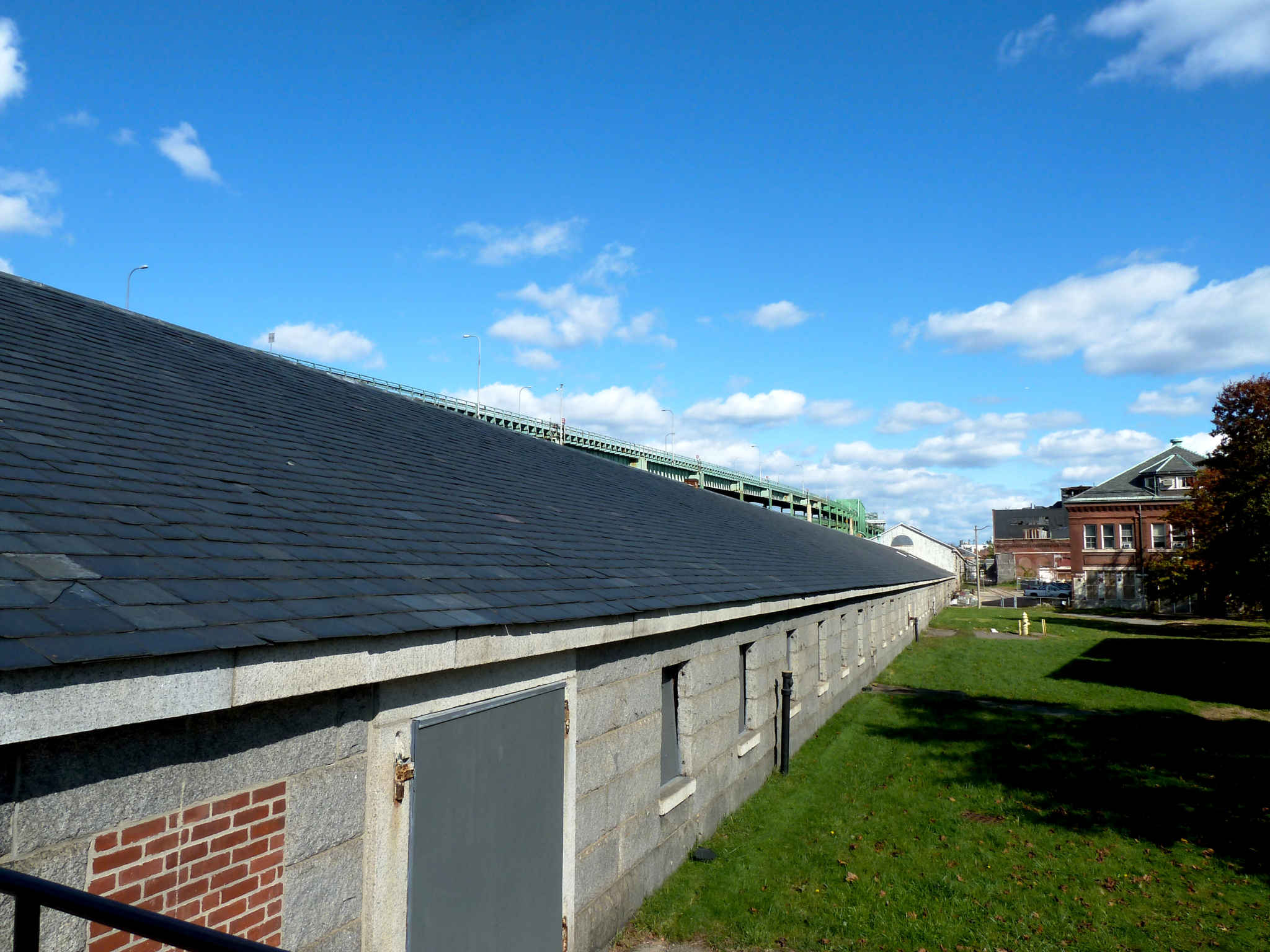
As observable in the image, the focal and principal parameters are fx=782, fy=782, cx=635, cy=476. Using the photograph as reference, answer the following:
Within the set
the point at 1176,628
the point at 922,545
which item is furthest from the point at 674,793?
the point at 922,545

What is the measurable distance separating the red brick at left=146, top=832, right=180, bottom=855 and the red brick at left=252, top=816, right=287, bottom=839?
0.40 metres

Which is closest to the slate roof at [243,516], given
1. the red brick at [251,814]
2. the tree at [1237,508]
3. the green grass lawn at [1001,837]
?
the red brick at [251,814]

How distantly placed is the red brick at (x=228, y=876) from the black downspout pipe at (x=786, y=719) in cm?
988

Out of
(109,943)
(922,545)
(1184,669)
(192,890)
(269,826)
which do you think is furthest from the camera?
(922,545)

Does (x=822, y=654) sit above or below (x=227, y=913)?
below

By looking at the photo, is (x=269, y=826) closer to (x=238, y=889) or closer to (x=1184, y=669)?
(x=238, y=889)

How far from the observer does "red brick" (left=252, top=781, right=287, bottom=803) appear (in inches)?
154

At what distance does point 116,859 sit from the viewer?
3.34 m

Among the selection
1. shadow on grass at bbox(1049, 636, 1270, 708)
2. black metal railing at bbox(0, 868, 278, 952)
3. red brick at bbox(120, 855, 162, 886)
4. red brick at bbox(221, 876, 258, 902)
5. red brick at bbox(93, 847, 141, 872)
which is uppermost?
black metal railing at bbox(0, 868, 278, 952)

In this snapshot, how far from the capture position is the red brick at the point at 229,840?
3.71 m

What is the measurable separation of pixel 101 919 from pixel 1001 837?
412 inches

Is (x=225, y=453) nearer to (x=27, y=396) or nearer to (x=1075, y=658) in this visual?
(x=27, y=396)

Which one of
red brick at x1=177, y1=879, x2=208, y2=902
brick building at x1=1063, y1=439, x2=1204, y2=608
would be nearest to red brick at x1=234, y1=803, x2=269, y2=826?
red brick at x1=177, y1=879, x2=208, y2=902

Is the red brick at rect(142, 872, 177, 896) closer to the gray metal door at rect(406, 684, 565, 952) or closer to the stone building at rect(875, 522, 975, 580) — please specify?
the gray metal door at rect(406, 684, 565, 952)
